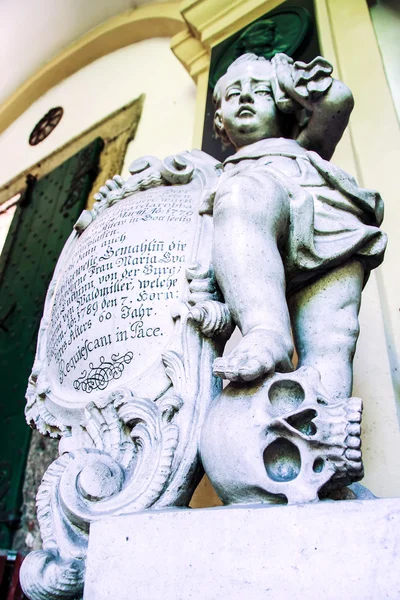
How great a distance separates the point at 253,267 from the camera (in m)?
0.99

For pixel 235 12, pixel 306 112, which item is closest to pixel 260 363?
pixel 306 112

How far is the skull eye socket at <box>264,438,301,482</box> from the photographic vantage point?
814 millimetres

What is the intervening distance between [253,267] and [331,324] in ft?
0.74

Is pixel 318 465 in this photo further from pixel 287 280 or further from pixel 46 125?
pixel 46 125

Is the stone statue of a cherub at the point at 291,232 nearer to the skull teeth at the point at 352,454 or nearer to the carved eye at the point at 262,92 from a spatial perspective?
the carved eye at the point at 262,92

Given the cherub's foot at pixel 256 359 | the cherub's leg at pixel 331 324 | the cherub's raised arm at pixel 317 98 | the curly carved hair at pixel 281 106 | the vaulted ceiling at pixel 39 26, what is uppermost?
the vaulted ceiling at pixel 39 26

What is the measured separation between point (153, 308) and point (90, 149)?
8.87 feet

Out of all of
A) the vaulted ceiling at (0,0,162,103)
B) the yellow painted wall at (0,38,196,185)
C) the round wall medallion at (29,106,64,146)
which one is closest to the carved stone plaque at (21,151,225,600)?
the yellow painted wall at (0,38,196,185)

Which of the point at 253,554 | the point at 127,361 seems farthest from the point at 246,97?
the point at 253,554

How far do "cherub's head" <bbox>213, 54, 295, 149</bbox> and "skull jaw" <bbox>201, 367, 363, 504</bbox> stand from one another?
77 centimetres

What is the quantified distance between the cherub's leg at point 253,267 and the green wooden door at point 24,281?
1.96 meters

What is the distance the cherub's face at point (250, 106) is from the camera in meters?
1.40

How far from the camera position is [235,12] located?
2.93m

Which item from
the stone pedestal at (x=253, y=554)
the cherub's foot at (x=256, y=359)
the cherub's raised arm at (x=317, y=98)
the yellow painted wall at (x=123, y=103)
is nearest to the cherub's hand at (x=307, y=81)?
the cherub's raised arm at (x=317, y=98)
